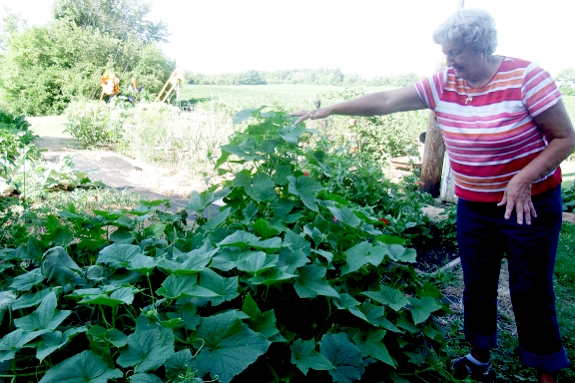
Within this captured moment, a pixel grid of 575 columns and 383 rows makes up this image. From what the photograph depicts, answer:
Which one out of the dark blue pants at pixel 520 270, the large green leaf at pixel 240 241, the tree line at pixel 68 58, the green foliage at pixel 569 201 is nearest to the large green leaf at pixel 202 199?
the large green leaf at pixel 240 241

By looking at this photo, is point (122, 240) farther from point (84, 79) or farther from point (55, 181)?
point (84, 79)

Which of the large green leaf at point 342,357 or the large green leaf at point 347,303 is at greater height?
the large green leaf at point 347,303

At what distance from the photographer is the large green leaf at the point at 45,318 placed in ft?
2.95

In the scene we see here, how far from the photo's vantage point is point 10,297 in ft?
3.35

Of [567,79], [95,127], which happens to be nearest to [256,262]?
[95,127]

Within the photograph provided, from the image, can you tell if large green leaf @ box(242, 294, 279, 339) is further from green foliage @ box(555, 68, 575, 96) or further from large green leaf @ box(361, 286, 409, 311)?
green foliage @ box(555, 68, 575, 96)

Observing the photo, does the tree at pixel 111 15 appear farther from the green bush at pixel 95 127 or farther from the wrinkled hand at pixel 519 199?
the wrinkled hand at pixel 519 199

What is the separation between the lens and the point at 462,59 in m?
1.72

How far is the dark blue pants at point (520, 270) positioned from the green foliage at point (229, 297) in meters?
0.51

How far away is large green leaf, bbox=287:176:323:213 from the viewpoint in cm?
152

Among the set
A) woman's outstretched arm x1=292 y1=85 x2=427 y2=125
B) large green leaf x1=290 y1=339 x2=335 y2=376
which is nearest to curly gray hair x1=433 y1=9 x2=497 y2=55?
woman's outstretched arm x1=292 y1=85 x2=427 y2=125

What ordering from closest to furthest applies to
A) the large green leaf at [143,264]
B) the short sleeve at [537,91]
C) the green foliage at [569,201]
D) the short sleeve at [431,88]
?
the large green leaf at [143,264] < the short sleeve at [537,91] < the short sleeve at [431,88] < the green foliage at [569,201]

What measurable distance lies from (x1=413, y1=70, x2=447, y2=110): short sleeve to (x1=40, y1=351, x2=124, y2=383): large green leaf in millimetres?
1629

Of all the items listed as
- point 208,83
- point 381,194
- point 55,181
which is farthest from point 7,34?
point 381,194
